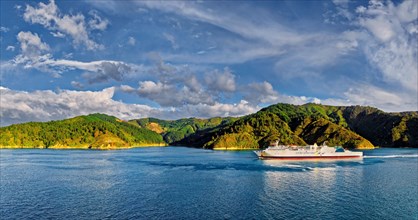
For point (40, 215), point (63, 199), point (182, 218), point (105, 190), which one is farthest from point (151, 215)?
point (105, 190)

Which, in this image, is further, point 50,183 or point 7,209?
point 50,183

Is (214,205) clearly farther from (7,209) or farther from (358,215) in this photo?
(7,209)

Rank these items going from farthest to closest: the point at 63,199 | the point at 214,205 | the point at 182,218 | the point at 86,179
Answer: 1. the point at 86,179
2. the point at 63,199
3. the point at 214,205
4. the point at 182,218

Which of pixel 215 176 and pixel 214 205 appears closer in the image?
pixel 214 205

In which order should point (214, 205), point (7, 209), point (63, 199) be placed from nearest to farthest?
point (7, 209), point (214, 205), point (63, 199)

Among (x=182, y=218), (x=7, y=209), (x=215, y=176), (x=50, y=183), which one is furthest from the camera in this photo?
(x=215, y=176)

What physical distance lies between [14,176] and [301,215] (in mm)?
107472

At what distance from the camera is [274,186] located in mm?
102625

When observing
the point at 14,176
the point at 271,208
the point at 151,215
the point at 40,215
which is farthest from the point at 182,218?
the point at 14,176

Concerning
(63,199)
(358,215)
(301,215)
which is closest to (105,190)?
(63,199)

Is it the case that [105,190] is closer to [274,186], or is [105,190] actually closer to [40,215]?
[40,215]

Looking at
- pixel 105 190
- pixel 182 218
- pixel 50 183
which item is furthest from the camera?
pixel 50 183

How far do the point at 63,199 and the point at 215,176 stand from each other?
59.8 m

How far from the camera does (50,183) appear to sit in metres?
109
